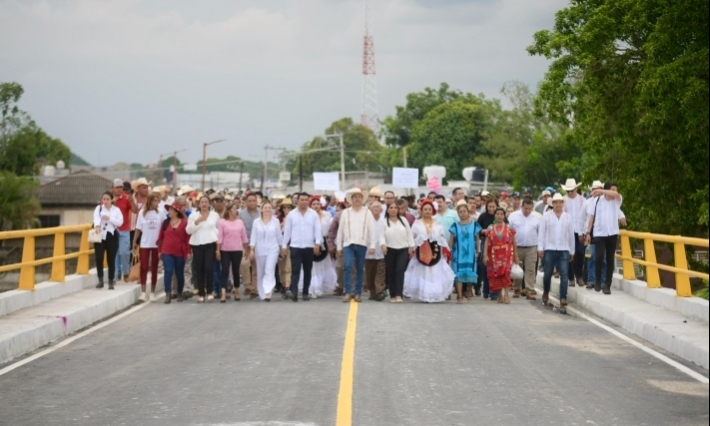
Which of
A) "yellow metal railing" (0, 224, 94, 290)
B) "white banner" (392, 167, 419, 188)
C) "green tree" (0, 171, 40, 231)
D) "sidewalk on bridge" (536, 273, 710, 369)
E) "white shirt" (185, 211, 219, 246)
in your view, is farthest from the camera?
"green tree" (0, 171, 40, 231)

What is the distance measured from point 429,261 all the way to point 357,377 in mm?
9777

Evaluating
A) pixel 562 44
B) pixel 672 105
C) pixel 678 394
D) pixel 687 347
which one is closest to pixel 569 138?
pixel 562 44

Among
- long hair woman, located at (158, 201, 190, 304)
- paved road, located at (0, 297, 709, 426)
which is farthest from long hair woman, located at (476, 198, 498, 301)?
long hair woman, located at (158, 201, 190, 304)

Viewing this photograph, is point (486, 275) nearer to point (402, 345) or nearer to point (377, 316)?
point (377, 316)

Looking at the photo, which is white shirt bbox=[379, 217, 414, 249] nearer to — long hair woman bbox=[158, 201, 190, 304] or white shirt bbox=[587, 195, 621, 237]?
white shirt bbox=[587, 195, 621, 237]

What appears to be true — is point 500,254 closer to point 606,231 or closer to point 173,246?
point 606,231

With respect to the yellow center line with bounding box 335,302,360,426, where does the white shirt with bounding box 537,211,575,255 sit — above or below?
above

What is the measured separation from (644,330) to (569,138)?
565 inches

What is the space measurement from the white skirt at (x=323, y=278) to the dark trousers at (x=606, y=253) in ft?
17.5

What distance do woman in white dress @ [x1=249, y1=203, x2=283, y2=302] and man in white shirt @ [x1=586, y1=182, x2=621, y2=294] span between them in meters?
5.74

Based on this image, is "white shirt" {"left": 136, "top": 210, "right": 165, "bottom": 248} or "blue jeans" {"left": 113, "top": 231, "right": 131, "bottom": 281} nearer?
"white shirt" {"left": 136, "top": 210, "right": 165, "bottom": 248}

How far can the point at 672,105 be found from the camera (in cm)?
2150

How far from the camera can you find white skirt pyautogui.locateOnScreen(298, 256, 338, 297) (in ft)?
73.2

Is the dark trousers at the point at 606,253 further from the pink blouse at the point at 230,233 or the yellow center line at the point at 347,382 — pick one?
the pink blouse at the point at 230,233
